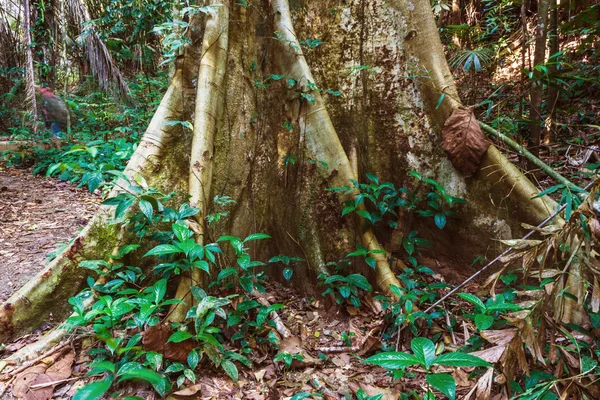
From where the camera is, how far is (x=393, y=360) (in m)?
1.18

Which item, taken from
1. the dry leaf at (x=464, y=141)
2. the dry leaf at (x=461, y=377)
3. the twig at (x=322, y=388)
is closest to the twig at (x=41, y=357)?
the twig at (x=322, y=388)

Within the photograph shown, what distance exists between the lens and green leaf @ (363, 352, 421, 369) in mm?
1157

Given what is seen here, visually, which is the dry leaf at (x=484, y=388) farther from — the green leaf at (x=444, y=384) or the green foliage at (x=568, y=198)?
the green foliage at (x=568, y=198)

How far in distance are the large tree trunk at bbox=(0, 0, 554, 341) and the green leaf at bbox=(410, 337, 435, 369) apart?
1.25 metres

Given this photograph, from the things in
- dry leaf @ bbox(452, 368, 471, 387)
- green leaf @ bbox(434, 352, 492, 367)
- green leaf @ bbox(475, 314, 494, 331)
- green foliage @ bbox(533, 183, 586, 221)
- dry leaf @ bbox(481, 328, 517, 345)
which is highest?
green foliage @ bbox(533, 183, 586, 221)

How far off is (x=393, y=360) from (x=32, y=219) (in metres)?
4.16

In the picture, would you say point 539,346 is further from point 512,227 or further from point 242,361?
point 512,227

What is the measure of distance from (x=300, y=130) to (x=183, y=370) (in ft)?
5.94

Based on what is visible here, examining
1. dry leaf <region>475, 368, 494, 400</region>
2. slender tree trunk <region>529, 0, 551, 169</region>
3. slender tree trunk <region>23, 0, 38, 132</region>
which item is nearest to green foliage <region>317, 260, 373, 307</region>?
dry leaf <region>475, 368, 494, 400</region>

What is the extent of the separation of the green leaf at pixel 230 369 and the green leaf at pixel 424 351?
981 millimetres

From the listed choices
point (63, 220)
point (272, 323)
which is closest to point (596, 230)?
point (272, 323)

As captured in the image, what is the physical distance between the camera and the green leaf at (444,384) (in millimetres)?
1075

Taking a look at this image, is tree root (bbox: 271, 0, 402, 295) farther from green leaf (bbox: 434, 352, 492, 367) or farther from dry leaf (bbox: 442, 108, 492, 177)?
green leaf (bbox: 434, 352, 492, 367)

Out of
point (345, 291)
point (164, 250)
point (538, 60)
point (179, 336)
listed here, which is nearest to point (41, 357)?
point (179, 336)
